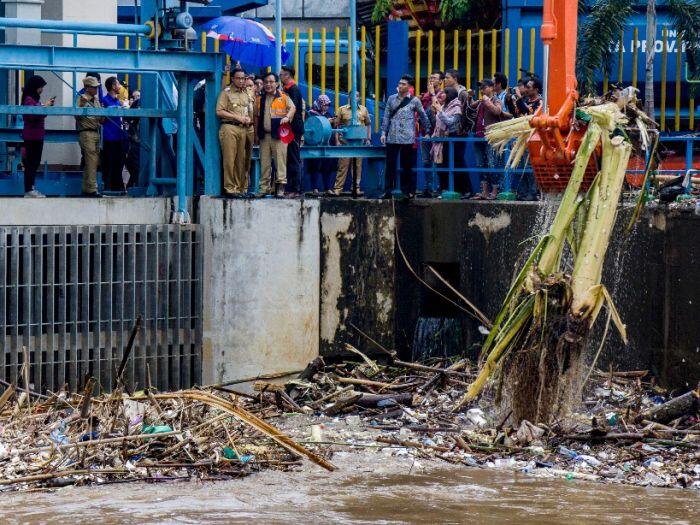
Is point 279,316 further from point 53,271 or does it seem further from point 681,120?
point 681,120

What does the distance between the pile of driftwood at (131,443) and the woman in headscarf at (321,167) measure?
21.1 ft

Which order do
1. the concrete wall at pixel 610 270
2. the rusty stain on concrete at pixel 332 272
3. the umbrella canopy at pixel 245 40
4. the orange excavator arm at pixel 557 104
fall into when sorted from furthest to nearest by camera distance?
1. the umbrella canopy at pixel 245 40
2. the rusty stain on concrete at pixel 332 272
3. the concrete wall at pixel 610 270
4. the orange excavator arm at pixel 557 104

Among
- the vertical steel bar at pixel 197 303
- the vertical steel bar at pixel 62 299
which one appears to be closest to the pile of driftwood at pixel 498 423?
the vertical steel bar at pixel 197 303

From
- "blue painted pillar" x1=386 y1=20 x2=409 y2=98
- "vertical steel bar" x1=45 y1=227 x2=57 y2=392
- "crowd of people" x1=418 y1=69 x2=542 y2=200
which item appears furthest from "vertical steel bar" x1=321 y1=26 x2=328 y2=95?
"vertical steel bar" x1=45 y1=227 x2=57 y2=392

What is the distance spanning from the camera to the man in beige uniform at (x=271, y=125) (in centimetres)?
1445

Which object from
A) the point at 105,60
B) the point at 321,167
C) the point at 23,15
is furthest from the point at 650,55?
the point at 23,15

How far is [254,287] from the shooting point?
44.0 feet

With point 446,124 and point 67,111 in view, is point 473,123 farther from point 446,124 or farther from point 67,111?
point 67,111

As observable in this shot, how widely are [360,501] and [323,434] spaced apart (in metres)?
2.00

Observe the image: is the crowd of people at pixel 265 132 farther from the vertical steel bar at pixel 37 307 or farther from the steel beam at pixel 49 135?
the vertical steel bar at pixel 37 307

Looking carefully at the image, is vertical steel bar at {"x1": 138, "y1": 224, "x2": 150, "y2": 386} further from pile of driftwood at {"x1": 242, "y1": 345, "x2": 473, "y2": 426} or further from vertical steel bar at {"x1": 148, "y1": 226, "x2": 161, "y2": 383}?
pile of driftwood at {"x1": 242, "y1": 345, "x2": 473, "y2": 426}

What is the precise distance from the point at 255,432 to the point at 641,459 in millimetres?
3217

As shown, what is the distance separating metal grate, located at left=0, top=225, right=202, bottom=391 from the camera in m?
12.5

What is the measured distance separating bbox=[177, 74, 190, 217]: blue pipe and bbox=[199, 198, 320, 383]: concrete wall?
0.72ft
